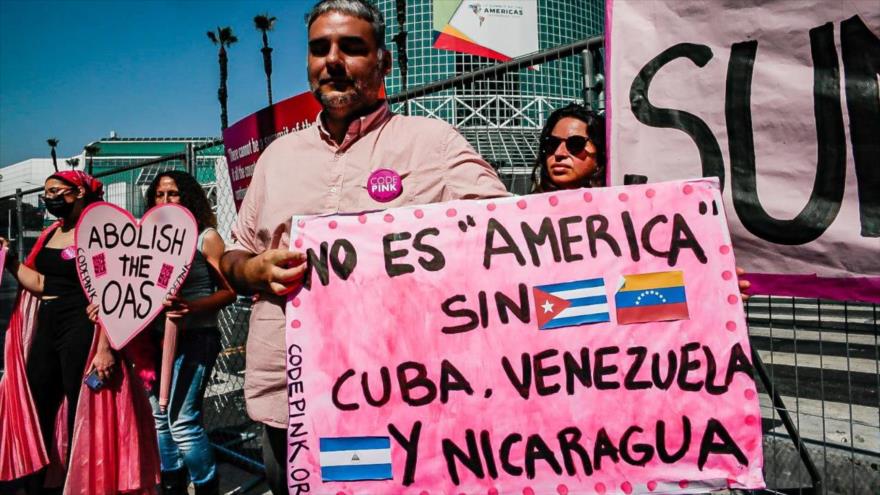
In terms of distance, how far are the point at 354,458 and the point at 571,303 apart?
755mm

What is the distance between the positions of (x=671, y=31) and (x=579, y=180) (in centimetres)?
69

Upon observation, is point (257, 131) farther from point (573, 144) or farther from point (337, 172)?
point (337, 172)

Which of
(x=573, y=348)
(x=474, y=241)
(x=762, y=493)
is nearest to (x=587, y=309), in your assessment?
(x=573, y=348)

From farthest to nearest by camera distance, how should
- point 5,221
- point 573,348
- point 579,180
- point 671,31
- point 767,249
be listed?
point 5,221 → point 579,180 → point 671,31 → point 767,249 → point 573,348

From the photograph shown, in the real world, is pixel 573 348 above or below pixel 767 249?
below

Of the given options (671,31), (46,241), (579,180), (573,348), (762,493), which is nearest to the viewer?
(573,348)

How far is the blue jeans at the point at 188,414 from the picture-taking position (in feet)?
10.4

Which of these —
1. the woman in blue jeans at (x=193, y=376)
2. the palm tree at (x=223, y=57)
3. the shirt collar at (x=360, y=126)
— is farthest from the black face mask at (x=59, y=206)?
the palm tree at (x=223, y=57)

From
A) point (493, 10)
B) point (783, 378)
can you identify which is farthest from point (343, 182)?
point (493, 10)

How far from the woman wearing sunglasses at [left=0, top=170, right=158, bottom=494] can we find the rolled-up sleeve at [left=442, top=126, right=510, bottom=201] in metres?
2.63

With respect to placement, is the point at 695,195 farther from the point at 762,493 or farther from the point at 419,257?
the point at 762,493

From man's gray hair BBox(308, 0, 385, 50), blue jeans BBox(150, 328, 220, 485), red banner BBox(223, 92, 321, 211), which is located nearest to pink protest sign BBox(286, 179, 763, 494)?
man's gray hair BBox(308, 0, 385, 50)

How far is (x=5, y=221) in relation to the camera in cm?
909

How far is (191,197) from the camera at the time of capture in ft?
11.9
